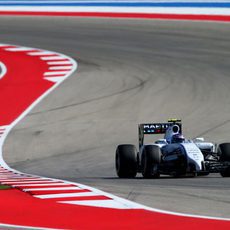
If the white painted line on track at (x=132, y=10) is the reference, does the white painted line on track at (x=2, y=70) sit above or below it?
below

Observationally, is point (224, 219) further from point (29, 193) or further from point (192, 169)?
point (192, 169)

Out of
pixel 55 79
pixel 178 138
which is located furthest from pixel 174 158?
pixel 55 79

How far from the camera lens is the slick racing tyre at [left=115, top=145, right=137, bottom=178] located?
17.0 meters

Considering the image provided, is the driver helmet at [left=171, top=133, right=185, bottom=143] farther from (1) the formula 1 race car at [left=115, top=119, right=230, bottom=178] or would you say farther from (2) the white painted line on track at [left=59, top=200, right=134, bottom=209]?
(2) the white painted line on track at [left=59, top=200, right=134, bottom=209]

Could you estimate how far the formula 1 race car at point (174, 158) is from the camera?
16.2 meters

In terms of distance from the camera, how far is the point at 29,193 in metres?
12.9

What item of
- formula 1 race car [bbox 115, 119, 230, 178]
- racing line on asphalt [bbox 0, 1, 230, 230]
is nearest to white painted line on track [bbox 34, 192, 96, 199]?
racing line on asphalt [bbox 0, 1, 230, 230]

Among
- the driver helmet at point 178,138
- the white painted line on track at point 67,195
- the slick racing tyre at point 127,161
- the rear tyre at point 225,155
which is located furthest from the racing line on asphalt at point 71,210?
the rear tyre at point 225,155

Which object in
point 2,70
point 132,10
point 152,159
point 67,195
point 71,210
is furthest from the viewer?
point 132,10

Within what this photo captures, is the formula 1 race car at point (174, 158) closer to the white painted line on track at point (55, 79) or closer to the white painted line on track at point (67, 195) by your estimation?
the white painted line on track at point (67, 195)

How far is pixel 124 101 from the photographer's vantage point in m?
27.2

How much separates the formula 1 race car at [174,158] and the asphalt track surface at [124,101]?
0.31 metres

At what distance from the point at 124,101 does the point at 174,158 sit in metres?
10.6

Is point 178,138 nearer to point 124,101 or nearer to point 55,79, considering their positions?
point 124,101
